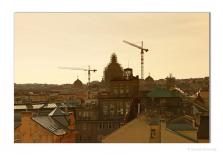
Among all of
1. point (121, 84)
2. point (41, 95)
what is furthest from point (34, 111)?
point (121, 84)

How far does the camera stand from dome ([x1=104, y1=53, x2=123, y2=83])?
8.29m

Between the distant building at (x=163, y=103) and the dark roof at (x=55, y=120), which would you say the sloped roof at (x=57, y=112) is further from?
the distant building at (x=163, y=103)

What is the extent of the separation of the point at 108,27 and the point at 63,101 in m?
0.82

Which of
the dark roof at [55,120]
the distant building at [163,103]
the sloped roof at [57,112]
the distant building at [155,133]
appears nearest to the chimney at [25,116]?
the dark roof at [55,120]

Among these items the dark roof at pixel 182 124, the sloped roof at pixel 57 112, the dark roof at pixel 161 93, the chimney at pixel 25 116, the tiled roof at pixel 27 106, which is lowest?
the dark roof at pixel 182 124

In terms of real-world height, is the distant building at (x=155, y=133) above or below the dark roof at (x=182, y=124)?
below

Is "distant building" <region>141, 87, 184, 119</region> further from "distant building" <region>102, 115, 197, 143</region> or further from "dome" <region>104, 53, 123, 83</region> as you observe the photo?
"dome" <region>104, 53, 123, 83</region>

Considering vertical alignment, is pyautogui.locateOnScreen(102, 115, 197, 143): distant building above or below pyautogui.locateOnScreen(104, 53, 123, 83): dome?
below

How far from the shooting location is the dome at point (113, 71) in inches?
326

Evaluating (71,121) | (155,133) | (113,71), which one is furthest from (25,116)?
(155,133)

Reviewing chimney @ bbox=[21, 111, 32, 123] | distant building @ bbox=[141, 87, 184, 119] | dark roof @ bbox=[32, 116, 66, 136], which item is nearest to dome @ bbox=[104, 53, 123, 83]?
distant building @ bbox=[141, 87, 184, 119]

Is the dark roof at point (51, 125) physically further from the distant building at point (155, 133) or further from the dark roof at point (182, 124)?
the dark roof at point (182, 124)

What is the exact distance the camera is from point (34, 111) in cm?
838

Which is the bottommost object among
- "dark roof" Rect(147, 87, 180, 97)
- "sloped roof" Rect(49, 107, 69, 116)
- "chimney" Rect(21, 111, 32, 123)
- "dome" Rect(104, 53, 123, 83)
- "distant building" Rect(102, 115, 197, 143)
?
"distant building" Rect(102, 115, 197, 143)
